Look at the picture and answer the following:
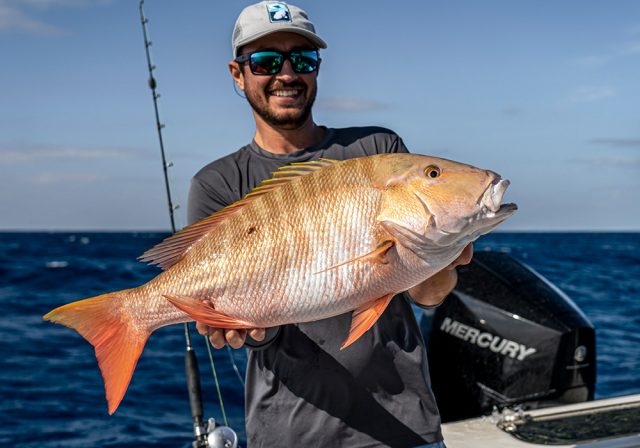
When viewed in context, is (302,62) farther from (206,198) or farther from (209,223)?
(209,223)

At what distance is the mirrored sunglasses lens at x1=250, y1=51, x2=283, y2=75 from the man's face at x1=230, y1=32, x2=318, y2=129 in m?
0.02

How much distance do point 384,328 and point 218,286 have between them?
706 millimetres

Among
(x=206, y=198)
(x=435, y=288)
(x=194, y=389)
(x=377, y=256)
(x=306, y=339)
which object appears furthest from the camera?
(x=194, y=389)

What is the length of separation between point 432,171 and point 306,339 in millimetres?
843

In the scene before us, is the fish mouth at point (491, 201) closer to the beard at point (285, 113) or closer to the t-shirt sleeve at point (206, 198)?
the beard at point (285, 113)

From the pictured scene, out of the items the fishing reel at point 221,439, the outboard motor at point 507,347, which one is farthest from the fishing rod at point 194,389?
the outboard motor at point 507,347

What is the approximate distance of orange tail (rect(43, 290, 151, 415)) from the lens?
2.38 m

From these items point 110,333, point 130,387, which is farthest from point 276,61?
point 130,387

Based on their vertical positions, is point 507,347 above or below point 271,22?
below

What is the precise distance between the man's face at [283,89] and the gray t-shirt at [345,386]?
1.56ft

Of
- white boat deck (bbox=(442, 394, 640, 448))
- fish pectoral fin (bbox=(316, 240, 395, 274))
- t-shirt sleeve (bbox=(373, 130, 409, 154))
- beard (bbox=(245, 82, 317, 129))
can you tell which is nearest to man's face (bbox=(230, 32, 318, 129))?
beard (bbox=(245, 82, 317, 129))

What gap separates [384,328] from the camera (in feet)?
8.78

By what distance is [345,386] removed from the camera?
2.66 m

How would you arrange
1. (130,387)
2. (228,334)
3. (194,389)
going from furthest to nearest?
(130,387) → (194,389) → (228,334)
